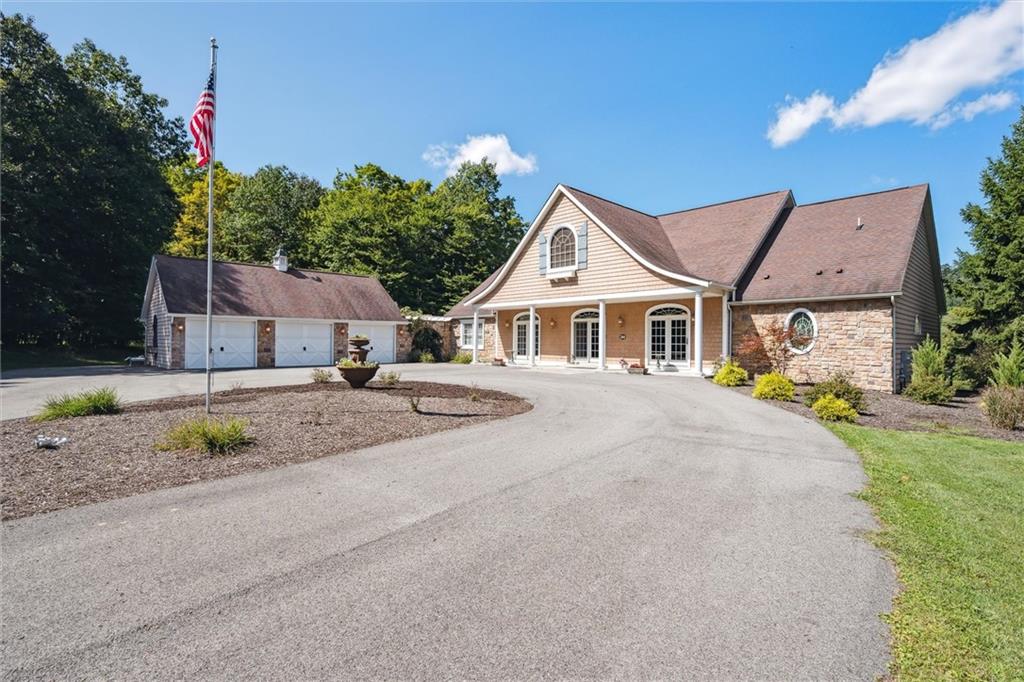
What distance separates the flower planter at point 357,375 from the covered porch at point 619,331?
1003 cm

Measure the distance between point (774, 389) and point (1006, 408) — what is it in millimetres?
4065

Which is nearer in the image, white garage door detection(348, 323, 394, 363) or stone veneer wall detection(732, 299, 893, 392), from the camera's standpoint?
stone veneer wall detection(732, 299, 893, 392)

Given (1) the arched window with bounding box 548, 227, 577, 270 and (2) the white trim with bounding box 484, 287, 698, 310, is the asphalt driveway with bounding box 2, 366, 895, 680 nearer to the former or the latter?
(2) the white trim with bounding box 484, 287, 698, 310

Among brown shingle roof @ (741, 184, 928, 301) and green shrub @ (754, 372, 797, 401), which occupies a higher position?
brown shingle roof @ (741, 184, 928, 301)

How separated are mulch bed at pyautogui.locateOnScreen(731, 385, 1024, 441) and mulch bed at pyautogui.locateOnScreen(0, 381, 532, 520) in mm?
6791

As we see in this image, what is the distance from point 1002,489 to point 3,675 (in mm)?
8479

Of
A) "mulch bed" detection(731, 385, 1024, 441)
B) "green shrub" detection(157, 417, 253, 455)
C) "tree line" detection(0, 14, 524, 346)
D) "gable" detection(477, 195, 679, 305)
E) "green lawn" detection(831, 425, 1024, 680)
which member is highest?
"tree line" detection(0, 14, 524, 346)

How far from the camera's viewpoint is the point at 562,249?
71.2 feet

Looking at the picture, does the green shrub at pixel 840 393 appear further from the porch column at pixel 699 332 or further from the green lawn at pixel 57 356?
the green lawn at pixel 57 356

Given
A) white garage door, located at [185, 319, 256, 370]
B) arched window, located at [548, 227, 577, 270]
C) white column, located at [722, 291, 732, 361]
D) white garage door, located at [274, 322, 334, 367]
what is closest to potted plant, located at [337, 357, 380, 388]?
arched window, located at [548, 227, 577, 270]

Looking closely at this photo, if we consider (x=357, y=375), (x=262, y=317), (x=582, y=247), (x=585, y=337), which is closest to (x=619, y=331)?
(x=585, y=337)

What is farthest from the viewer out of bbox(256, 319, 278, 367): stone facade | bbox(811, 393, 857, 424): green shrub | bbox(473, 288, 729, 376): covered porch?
bbox(256, 319, 278, 367): stone facade

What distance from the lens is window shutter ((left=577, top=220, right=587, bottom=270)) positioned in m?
20.6

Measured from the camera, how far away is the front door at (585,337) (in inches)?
872
